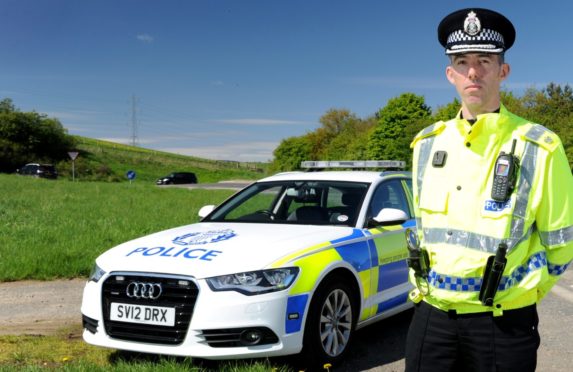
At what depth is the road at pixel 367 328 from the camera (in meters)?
5.00

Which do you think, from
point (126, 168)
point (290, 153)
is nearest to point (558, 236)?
point (290, 153)

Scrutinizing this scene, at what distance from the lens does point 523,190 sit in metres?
2.15

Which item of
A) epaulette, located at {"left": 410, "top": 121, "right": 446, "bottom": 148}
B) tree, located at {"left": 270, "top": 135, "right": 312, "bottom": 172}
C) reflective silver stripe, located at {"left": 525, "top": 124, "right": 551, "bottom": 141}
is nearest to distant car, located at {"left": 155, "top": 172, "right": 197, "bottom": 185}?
tree, located at {"left": 270, "top": 135, "right": 312, "bottom": 172}

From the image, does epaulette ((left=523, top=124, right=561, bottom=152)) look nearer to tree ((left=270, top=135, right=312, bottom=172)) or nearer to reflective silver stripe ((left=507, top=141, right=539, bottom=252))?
reflective silver stripe ((left=507, top=141, right=539, bottom=252))

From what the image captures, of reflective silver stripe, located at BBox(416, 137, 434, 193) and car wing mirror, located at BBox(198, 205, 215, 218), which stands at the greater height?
reflective silver stripe, located at BBox(416, 137, 434, 193)

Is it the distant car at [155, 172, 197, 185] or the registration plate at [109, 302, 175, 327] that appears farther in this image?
the distant car at [155, 172, 197, 185]

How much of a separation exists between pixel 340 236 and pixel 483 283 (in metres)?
2.98

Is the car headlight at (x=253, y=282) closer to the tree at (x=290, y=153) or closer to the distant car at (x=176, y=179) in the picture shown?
the distant car at (x=176, y=179)

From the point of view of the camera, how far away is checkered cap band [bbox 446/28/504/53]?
2275 millimetres

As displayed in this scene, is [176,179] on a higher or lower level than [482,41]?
lower

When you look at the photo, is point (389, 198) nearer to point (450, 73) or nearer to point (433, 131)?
point (433, 131)

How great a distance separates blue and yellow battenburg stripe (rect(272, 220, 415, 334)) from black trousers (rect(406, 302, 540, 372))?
2.12m

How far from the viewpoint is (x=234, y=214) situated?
6176mm

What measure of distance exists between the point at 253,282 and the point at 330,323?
2.50 feet
